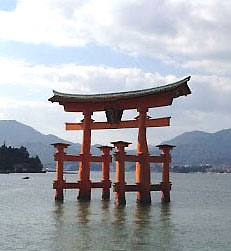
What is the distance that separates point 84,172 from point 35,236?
1220 cm

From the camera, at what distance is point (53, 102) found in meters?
31.1

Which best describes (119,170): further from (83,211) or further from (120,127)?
(120,127)

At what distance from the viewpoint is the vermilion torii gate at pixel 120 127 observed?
27.7 m

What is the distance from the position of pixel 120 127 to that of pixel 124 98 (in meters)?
2.30

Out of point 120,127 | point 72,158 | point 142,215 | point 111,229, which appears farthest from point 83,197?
point 111,229

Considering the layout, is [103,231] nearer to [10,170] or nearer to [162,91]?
[162,91]

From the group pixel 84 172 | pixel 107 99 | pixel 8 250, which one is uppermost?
pixel 107 99

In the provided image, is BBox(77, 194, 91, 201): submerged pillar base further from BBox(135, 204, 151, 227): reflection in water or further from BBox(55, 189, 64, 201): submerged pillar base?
BBox(135, 204, 151, 227): reflection in water

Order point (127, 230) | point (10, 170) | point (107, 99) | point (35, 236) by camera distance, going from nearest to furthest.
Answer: point (35, 236)
point (127, 230)
point (107, 99)
point (10, 170)

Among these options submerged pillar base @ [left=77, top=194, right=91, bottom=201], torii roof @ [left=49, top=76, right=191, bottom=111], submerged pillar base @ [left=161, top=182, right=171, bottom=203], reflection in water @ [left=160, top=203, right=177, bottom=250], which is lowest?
reflection in water @ [left=160, top=203, right=177, bottom=250]

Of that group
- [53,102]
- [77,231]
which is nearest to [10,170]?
[53,102]

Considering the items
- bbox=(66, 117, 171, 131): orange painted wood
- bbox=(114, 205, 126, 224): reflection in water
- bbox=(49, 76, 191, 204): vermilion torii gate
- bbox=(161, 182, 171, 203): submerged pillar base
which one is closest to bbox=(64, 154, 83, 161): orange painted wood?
bbox=(49, 76, 191, 204): vermilion torii gate

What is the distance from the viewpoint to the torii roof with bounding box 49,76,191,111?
27356mm

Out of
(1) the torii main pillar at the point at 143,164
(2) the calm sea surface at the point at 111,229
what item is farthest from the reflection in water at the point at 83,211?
(1) the torii main pillar at the point at 143,164
